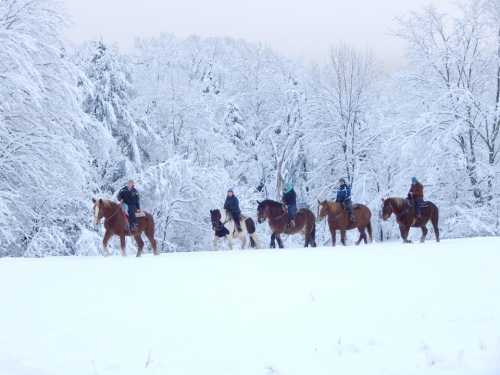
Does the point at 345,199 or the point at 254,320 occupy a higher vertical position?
the point at 345,199

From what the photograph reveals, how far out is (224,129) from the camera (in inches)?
1467

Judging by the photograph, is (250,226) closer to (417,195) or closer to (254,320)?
(417,195)

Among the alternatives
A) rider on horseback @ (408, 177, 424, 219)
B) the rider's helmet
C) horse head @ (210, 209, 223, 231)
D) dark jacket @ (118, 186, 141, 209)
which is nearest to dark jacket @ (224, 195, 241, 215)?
horse head @ (210, 209, 223, 231)

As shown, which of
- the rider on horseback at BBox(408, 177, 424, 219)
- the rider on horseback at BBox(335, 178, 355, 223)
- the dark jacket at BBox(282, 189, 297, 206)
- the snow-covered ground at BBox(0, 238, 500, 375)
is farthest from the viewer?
the rider on horseback at BBox(335, 178, 355, 223)

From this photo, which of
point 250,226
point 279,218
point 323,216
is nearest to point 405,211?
point 323,216

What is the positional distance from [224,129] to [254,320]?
29.4 m

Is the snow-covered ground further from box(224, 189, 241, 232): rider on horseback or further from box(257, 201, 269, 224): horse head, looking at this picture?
box(257, 201, 269, 224): horse head

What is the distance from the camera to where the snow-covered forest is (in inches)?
822

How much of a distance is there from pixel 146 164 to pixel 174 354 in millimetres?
24732

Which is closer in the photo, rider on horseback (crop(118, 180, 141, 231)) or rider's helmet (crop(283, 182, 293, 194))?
rider on horseback (crop(118, 180, 141, 231))

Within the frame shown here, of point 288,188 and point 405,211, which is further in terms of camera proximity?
point 288,188

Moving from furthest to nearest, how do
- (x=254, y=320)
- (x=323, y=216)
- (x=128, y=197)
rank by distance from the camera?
1. (x=323, y=216)
2. (x=128, y=197)
3. (x=254, y=320)

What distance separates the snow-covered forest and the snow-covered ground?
9551 mm

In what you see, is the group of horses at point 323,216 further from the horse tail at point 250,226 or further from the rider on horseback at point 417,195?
the rider on horseback at point 417,195
